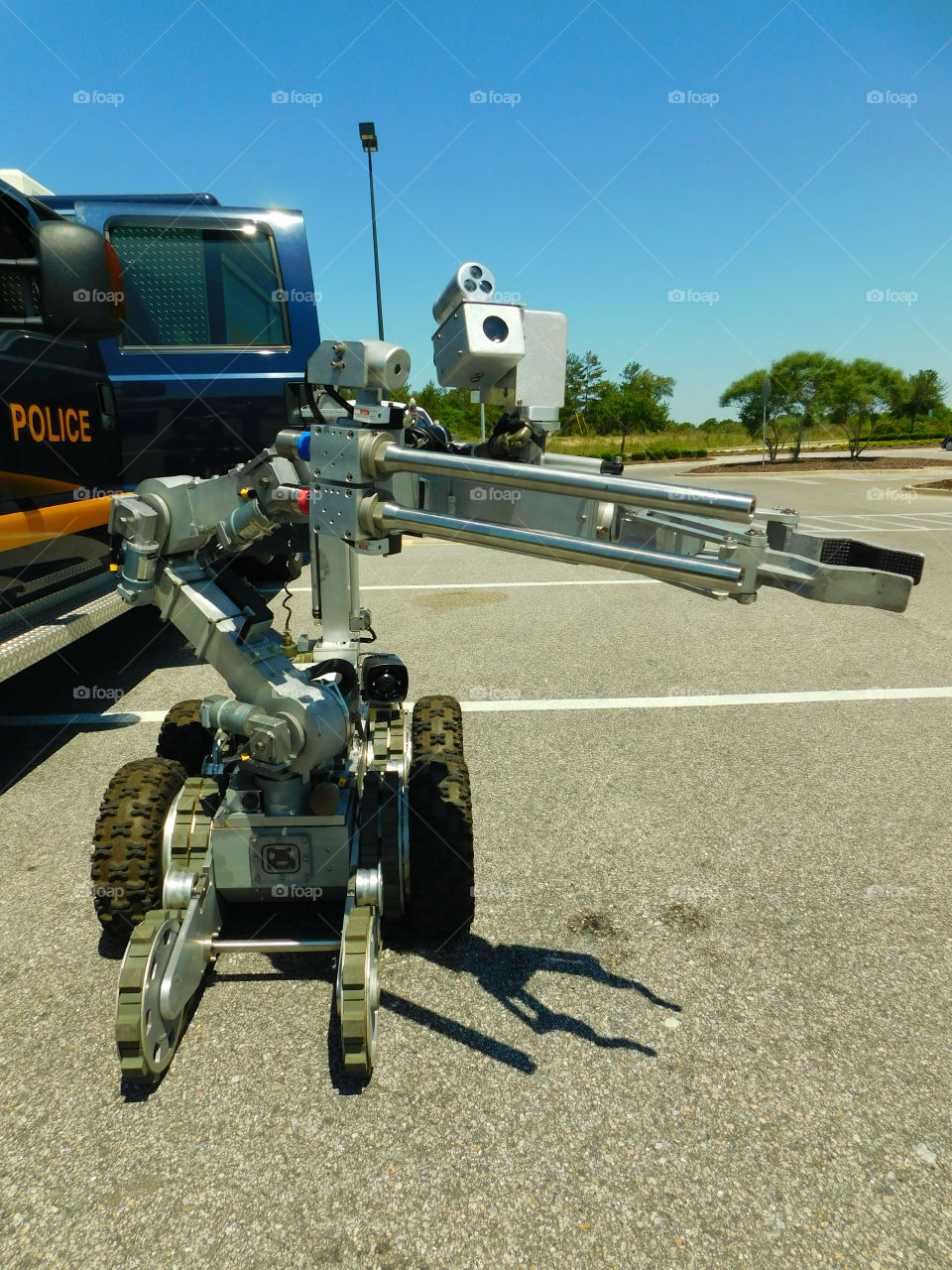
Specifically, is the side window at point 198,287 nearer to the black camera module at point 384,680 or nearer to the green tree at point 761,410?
the black camera module at point 384,680

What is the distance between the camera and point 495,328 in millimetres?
2412

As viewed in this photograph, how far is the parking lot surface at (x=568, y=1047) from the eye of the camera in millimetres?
1935

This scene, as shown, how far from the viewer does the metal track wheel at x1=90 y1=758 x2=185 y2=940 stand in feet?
9.11

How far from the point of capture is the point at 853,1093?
2.33 meters

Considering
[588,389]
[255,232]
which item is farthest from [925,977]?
[588,389]

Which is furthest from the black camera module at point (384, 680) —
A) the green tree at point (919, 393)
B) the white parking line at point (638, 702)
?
the green tree at point (919, 393)

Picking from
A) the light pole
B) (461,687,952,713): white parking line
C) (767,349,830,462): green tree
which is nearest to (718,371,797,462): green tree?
(767,349,830,462): green tree

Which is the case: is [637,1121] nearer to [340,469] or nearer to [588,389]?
[340,469]

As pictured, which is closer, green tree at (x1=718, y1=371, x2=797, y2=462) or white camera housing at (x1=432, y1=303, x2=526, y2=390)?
white camera housing at (x1=432, y1=303, x2=526, y2=390)

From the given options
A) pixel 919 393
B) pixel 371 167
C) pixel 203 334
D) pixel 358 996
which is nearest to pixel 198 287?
pixel 203 334

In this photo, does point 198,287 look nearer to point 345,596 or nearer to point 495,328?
point 345,596

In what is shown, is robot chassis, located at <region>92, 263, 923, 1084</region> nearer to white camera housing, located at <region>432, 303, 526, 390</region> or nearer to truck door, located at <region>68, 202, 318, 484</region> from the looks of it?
white camera housing, located at <region>432, 303, 526, 390</region>

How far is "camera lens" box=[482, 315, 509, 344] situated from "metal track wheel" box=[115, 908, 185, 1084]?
2.15 m

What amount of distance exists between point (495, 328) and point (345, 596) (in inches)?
48.6
